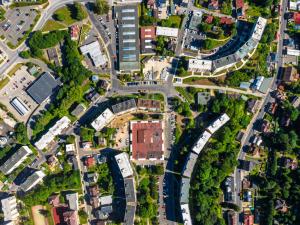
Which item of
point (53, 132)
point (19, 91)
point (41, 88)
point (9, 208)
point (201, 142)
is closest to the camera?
point (201, 142)

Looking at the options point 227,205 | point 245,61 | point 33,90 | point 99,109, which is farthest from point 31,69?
point 227,205

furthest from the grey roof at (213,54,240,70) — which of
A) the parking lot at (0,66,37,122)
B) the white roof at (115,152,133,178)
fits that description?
the parking lot at (0,66,37,122)

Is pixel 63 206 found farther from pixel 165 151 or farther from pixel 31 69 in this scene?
pixel 31 69

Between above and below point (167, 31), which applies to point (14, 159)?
below

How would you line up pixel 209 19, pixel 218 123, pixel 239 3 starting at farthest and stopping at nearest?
pixel 239 3, pixel 209 19, pixel 218 123

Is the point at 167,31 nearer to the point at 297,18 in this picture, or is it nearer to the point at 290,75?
the point at 290,75

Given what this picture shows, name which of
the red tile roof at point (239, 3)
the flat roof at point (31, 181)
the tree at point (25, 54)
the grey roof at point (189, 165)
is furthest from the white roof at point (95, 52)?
the red tile roof at point (239, 3)

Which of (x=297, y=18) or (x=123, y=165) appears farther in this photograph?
(x=297, y=18)

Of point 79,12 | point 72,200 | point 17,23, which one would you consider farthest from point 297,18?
point 72,200
